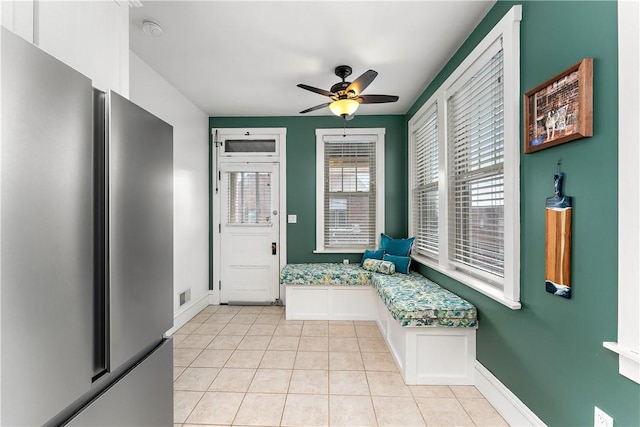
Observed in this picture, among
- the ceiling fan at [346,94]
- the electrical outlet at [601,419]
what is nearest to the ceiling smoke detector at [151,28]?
the ceiling fan at [346,94]

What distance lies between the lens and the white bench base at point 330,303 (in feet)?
11.7

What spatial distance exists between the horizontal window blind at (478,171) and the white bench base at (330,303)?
4.35ft

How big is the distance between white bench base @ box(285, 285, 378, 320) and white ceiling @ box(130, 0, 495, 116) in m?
2.38

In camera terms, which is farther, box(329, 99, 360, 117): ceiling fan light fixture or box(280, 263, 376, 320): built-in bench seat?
box(280, 263, 376, 320): built-in bench seat

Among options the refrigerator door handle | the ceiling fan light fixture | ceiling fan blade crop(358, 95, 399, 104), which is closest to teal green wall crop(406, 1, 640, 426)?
ceiling fan blade crop(358, 95, 399, 104)

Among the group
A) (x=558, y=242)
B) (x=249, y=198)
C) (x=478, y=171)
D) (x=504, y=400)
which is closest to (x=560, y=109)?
(x=558, y=242)

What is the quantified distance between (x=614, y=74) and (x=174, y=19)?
8.44 ft

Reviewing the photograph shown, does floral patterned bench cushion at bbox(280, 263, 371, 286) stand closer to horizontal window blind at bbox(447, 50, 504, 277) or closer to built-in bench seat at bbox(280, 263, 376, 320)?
built-in bench seat at bbox(280, 263, 376, 320)

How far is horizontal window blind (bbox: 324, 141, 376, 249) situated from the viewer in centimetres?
420

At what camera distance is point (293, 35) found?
2.27m

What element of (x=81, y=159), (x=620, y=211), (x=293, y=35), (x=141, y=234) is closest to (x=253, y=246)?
(x=293, y=35)

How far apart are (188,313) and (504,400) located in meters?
3.28

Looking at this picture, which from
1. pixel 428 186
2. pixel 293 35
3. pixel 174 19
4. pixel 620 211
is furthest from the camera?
pixel 428 186

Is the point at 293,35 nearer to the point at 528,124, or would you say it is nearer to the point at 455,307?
the point at 528,124
